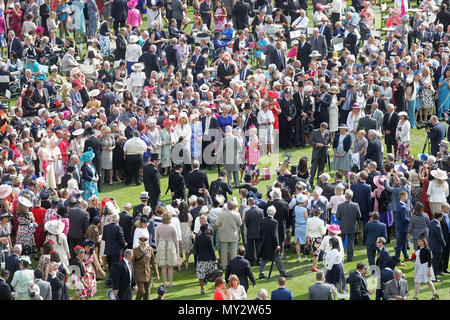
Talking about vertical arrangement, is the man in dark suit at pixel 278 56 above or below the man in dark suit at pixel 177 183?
above

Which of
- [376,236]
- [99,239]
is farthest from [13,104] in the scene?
[376,236]

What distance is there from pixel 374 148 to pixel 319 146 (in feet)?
4.16

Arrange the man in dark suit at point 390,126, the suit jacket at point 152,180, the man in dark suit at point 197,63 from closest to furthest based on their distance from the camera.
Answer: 1. the suit jacket at point 152,180
2. the man in dark suit at point 390,126
3. the man in dark suit at point 197,63

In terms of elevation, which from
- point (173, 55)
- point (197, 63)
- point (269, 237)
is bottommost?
point (269, 237)

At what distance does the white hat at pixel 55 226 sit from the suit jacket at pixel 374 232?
227 inches

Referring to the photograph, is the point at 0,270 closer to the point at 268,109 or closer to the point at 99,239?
the point at 99,239

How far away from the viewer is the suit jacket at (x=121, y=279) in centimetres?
1802

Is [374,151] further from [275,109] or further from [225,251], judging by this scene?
[225,251]

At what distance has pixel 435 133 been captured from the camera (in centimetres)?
2477

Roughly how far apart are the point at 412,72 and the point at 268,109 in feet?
16.7

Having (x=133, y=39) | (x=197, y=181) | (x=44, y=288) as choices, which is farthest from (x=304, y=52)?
(x=44, y=288)

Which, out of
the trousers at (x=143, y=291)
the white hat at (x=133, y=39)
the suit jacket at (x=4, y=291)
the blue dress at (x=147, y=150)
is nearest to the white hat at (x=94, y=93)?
the blue dress at (x=147, y=150)

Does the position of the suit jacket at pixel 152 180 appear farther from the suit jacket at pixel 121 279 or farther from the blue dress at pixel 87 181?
the suit jacket at pixel 121 279

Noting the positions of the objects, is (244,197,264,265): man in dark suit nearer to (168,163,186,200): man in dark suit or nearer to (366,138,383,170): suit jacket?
(168,163,186,200): man in dark suit
